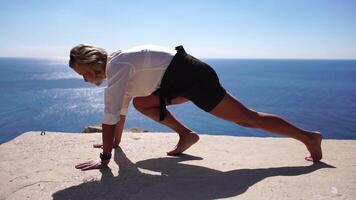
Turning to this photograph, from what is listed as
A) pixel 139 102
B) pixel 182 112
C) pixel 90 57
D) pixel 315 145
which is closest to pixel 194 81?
pixel 139 102

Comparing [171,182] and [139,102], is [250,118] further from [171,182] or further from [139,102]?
[139,102]

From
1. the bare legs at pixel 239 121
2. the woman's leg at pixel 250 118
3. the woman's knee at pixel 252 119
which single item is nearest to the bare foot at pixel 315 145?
the bare legs at pixel 239 121

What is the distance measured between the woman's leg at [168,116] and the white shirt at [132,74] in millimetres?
230

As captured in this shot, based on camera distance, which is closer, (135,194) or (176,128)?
(135,194)

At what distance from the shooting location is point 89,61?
359cm

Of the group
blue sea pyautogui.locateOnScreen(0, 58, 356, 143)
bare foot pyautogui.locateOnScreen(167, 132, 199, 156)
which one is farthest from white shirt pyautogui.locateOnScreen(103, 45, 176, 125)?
blue sea pyautogui.locateOnScreen(0, 58, 356, 143)

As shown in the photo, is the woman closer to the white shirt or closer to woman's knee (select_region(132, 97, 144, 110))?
the white shirt

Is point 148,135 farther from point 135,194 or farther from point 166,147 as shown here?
point 135,194

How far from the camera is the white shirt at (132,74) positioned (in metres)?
3.54

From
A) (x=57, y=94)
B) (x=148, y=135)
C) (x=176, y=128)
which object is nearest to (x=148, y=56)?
(x=176, y=128)

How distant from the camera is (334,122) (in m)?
44.3

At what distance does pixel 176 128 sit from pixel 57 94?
66.2 meters

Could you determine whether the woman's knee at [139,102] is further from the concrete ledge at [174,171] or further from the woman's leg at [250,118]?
the woman's leg at [250,118]

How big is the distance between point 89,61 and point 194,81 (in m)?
1.07
